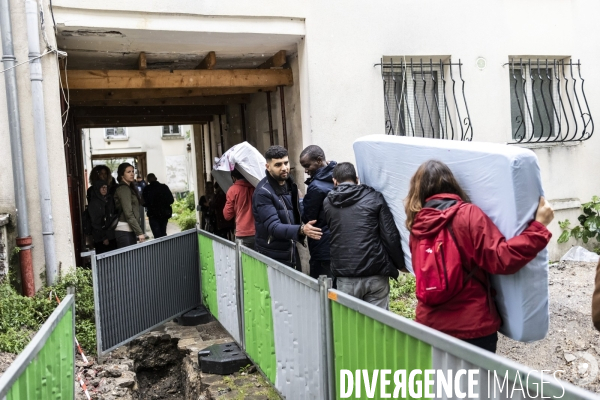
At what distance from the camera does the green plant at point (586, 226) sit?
26.9ft

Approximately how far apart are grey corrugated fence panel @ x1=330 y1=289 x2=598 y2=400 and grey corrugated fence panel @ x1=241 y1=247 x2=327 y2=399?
813mm

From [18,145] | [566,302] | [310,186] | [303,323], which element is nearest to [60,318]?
[303,323]

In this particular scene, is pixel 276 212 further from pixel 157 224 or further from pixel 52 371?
pixel 157 224

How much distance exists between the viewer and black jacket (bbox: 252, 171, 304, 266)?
16.6ft

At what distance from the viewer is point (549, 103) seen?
335 inches

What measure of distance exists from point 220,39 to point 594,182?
18.5 feet

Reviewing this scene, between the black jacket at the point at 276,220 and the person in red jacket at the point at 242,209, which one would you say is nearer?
the black jacket at the point at 276,220

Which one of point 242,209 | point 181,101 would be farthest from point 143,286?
point 181,101

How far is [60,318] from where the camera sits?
3275 millimetres

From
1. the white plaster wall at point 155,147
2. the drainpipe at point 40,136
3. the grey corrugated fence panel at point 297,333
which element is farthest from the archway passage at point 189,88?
the white plaster wall at point 155,147

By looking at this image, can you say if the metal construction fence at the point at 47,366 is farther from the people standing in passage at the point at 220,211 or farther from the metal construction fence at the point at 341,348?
the people standing in passage at the point at 220,211

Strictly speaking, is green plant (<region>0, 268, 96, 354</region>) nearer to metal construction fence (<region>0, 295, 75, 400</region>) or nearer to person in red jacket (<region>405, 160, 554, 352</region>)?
metal construction fence (<region>0, 295, 75, 400</region>)

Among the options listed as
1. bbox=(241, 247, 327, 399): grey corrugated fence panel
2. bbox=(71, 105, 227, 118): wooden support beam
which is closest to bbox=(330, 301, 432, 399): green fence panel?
bbox=(241, 247, 327, 399): grey corrugated fence panel

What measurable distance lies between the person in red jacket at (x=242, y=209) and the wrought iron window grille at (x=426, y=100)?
216cm
